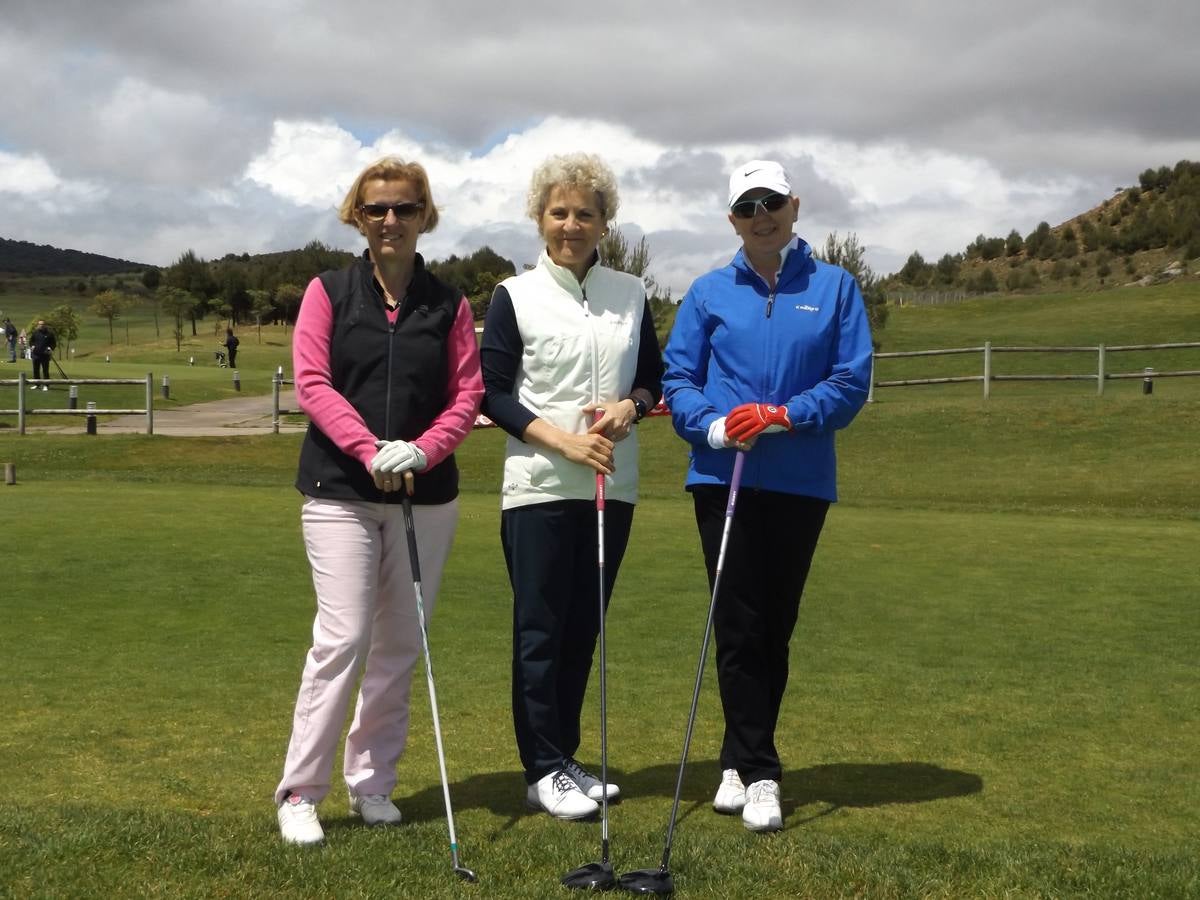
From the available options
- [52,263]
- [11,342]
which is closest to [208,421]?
[11,342]

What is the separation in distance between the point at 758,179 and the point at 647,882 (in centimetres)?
212

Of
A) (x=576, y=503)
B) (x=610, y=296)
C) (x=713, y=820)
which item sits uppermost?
(x=610, y=296)

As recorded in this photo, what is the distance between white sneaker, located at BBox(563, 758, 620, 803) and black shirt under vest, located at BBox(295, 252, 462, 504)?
3.11 ft

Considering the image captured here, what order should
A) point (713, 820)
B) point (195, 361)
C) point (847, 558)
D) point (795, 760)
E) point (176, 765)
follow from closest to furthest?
point (713, 820) < point (176, 765) < point (795, 760) < point (847, 558) < point (195, 361)

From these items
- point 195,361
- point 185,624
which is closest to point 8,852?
point 185,624

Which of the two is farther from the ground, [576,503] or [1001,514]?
[576,503]

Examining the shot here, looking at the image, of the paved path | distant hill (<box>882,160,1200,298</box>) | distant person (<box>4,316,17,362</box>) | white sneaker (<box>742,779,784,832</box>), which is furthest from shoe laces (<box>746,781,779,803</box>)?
distant hill (<box>882,160,1200,298</box>)

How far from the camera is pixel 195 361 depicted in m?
57.0

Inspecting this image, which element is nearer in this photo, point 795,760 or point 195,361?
point 795,760

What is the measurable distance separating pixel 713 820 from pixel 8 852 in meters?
1.93

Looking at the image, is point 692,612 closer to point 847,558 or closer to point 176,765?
point 847,558

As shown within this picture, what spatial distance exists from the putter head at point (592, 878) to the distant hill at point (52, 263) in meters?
178

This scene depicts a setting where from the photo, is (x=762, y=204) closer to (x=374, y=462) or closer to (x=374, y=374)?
(x=374, y=374)

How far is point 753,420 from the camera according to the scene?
4023mm
